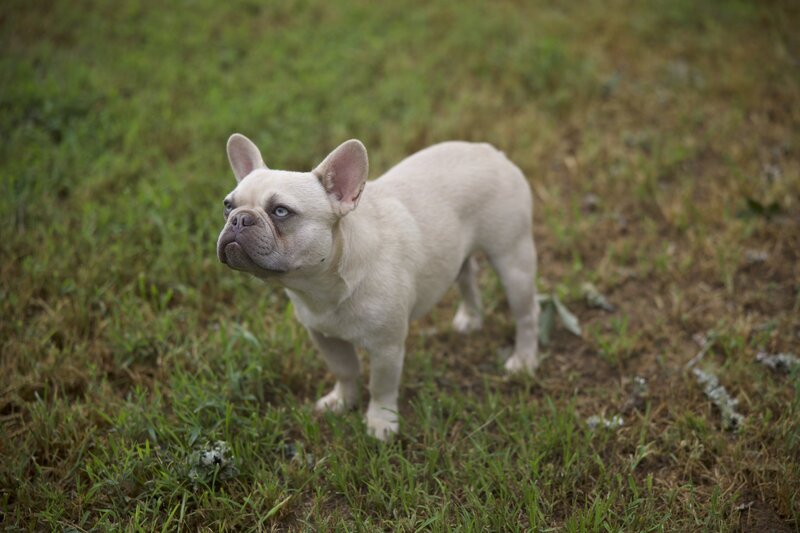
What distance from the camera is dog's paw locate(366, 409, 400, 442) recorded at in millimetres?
3469

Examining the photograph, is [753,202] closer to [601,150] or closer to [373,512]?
[601,150]

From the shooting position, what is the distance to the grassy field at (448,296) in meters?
3.15

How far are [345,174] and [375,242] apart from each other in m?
0.38

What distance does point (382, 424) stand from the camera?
3512 mm

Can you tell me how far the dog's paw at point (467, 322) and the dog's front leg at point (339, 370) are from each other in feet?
3.03

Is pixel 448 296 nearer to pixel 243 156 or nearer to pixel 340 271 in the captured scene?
pixel 340 271

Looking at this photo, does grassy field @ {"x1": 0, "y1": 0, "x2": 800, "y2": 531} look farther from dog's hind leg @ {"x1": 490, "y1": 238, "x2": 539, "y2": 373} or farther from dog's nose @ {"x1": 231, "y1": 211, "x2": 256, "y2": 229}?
dog's nose @ {"x1": 231, "y1": 211, "x2": 256, "y2": 229}

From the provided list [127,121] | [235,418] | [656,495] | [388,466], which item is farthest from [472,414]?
[127,121]

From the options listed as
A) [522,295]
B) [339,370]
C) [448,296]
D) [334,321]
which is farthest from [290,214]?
[448,296]

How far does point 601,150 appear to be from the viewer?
5.98 m

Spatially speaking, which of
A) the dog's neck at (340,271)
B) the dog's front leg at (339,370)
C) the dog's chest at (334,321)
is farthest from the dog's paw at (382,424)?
the dog's neck at (340,271)

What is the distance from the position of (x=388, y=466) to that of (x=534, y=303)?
134 centimetres

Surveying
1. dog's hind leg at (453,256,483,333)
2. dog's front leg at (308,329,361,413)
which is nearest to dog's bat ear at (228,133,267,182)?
dog's front leg at (308,329,361,413)

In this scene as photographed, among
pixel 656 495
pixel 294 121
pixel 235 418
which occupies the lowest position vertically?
pixel 656 495
